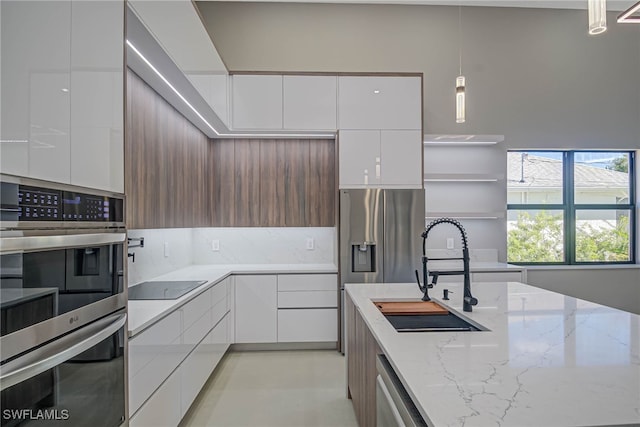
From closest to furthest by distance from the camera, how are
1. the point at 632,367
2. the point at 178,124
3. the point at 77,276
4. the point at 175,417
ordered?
the point at 632,367, the point at 77,276, the point at 175,417, the point at 178,124

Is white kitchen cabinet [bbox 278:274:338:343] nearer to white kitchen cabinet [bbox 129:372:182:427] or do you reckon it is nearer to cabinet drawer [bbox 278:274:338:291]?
cabinet drawer [bbox 278:274:338:291]

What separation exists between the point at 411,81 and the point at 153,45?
2718 millimetres

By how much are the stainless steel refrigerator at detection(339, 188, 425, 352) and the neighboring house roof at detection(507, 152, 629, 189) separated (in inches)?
67.9

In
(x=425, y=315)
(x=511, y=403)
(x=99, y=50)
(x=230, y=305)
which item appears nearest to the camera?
(x=511, y=403)

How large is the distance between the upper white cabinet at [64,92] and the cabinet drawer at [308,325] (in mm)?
2633

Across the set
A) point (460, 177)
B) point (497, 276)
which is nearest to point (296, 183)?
point (460, 177)

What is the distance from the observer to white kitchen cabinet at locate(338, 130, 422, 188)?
3.97 meters

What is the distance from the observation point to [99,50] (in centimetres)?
148

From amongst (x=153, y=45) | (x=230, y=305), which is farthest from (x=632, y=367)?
(x=230, y=305)

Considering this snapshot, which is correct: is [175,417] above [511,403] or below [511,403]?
below

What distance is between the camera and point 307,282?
396cm

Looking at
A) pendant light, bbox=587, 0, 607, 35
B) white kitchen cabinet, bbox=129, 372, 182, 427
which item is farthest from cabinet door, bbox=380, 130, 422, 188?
white kitchen cabinet, bbox=129, 372, 182, 427

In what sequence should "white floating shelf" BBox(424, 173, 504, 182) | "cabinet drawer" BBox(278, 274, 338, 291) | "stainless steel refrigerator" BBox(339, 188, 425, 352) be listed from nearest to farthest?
"stainless steel refrigerator" BBox(339, 188, 425, 352) → "cabinet drawer" BBox(278, 274, 338, 291) → "white floating shelf" BBox(424, 173, 504, 182)

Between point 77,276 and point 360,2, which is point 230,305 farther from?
point 360,2
